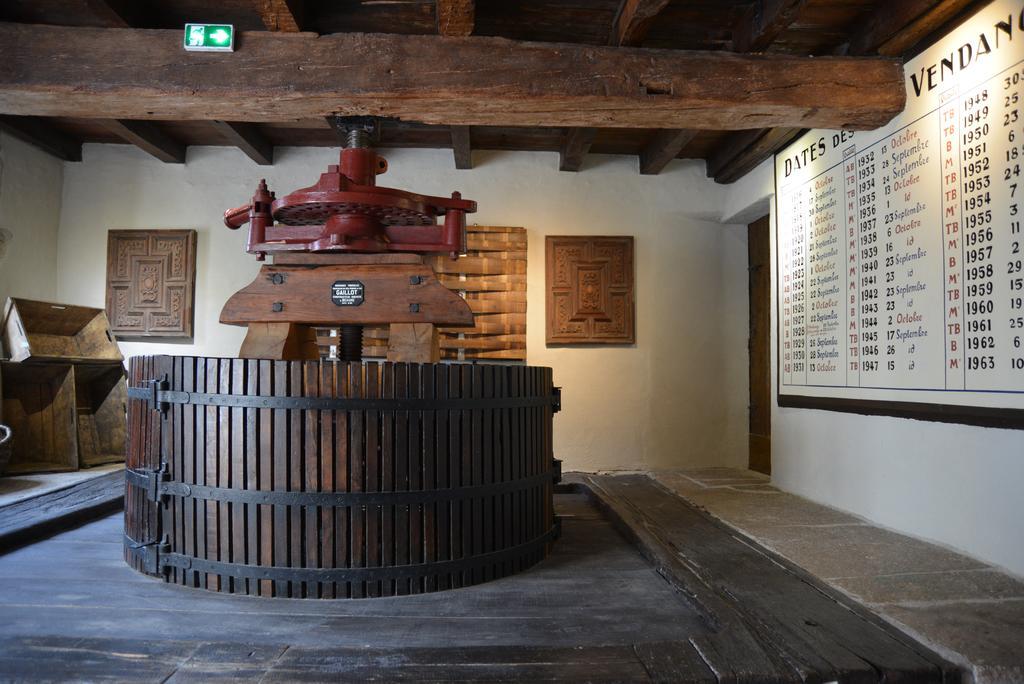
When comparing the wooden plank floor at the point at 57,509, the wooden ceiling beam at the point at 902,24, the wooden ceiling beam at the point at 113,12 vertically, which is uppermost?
the wooden ceiling beam at the point at 113,12

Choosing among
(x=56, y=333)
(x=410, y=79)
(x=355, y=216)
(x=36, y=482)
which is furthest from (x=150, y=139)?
(x=355, y=216)

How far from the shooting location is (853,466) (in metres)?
4.25

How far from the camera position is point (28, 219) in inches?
231

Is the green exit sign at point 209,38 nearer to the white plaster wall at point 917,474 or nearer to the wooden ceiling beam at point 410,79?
the wooden ceiling beam at point 410,79

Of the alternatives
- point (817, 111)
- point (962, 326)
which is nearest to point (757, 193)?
point (817, 111)

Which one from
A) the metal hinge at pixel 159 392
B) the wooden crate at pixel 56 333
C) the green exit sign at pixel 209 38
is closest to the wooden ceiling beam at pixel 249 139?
the green exit sign at pixel 209 38

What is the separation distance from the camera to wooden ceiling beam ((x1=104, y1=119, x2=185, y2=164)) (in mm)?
5346

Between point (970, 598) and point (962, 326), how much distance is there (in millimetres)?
1391

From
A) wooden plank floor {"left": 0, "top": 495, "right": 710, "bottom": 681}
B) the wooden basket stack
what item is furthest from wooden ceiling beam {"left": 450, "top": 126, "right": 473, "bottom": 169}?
wooden plank floor {"left": 0, "top": 495, "right": 710, "bottom": 681}

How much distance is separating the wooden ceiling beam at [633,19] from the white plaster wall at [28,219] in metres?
5.21

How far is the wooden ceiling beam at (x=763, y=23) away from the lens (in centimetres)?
362

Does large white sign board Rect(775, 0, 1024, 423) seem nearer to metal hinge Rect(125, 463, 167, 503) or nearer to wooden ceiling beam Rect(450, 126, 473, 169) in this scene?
wooden ceiling beam Rect(450, 126, 473, 169)

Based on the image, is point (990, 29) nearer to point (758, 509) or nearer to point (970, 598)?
point (970, 598)

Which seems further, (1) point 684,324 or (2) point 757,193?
(1) point 684,324
